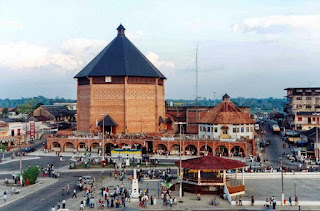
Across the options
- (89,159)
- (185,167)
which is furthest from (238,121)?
(185,167)

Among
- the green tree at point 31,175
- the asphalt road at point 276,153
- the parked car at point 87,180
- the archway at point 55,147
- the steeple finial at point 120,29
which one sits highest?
the steeple finial at point 120,29

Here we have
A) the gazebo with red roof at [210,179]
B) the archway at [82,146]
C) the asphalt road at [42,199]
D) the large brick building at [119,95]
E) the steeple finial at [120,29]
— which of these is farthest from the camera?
the steeple finial at [120,29]

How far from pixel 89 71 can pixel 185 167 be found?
46.4m

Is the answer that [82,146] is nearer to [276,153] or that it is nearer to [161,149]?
[161,149]

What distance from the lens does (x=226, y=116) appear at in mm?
73000

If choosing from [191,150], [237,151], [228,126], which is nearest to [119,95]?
[191,150]

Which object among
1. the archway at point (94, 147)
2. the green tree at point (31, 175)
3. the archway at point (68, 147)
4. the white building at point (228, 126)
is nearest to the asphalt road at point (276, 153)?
the white building at point (228, 126)

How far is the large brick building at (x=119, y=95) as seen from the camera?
264 ft

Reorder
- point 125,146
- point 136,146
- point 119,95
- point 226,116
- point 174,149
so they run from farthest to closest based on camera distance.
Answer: point 119,95
point 226,116
point 136,146
point 174,149
point 125,146

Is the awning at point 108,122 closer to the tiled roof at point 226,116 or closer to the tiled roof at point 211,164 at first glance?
the tiled roof at point 226,116

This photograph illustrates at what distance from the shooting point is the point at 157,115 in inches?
3307

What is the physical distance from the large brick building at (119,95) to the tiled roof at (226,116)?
13544mm

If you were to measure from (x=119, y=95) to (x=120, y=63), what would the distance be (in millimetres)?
6954

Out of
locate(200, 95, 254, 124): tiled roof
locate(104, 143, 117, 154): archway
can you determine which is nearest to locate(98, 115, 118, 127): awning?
locate(104, 143, 117, 154): archway
